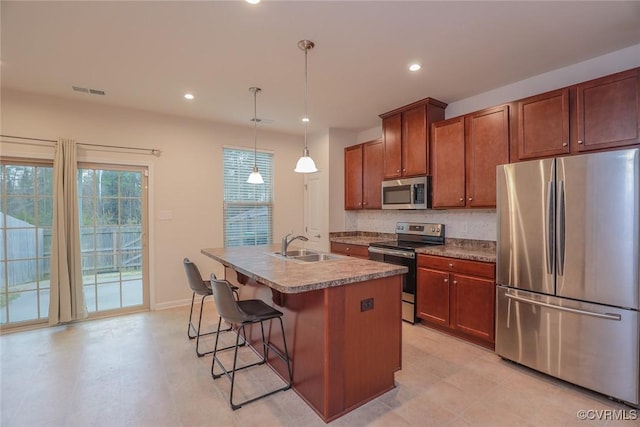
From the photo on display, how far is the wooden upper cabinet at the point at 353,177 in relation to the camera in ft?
15.9

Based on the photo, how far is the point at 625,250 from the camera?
82.1 inches

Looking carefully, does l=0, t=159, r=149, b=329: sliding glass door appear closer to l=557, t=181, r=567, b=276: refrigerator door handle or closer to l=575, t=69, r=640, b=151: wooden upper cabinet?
l=557, t=181, r=567, b=276: refrigerator door handle

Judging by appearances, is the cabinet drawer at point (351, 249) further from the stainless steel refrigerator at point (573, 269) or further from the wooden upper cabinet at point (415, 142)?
the stainless steel refrigerator at point (573, 269)

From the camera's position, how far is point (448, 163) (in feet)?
11.6

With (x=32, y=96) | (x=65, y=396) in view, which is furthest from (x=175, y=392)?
(x=32, y=96)

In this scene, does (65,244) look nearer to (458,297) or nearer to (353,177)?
(353,177)

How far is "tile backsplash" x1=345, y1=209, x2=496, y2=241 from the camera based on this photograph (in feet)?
11.5

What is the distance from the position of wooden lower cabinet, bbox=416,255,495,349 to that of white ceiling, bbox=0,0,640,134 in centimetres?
192

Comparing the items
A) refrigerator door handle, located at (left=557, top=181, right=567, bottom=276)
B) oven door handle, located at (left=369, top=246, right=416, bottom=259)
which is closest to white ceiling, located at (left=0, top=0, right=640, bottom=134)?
refrigerator door handle, located at (left=557, top=181, right=567, bottom=276)

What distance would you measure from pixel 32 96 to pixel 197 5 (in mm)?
2898

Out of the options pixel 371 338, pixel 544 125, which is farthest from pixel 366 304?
pixel 544 125

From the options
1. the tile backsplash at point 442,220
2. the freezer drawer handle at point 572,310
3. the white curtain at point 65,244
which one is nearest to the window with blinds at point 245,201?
the tile backsplash at point 442,220

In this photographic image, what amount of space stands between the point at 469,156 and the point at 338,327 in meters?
2.46

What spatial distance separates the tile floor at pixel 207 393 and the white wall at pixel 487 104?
135 cm
